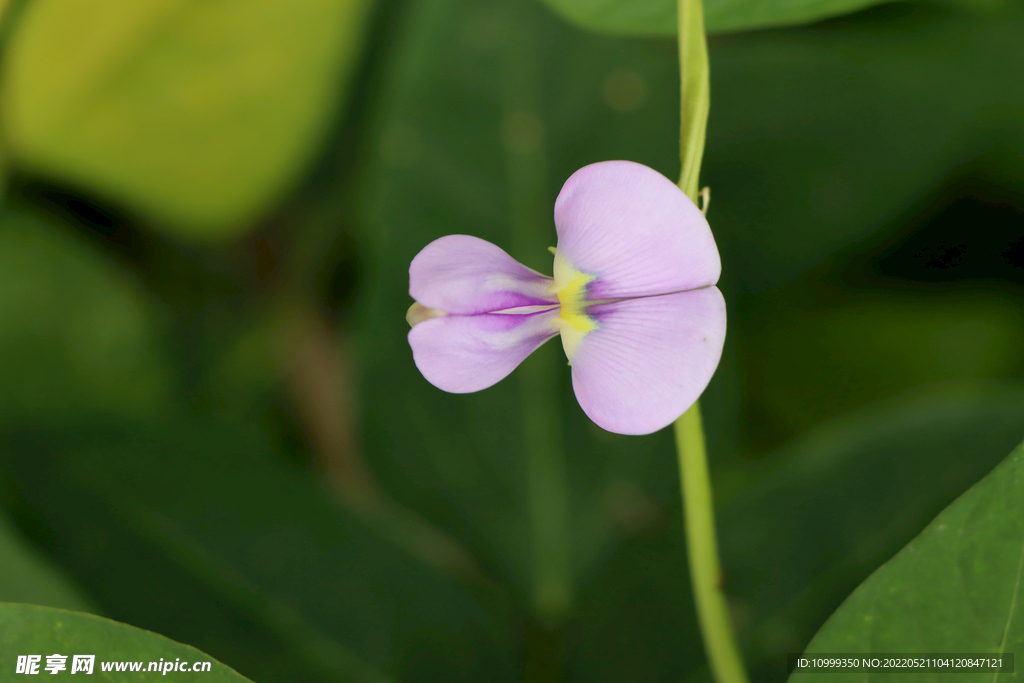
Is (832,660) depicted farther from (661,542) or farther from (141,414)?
(141,414)

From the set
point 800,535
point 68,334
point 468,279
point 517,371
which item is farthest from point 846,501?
point 68,334

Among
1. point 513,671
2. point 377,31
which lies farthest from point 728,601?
point 377,31

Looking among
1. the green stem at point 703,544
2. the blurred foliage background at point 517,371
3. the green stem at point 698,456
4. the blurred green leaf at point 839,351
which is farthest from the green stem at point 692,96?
the blurred green leaf at point 839,351

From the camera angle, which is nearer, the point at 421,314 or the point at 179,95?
the point at 421,314

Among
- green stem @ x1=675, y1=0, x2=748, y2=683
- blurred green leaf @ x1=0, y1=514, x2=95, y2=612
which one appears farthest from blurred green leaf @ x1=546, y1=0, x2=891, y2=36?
blurred green leaf @ x1=0, y1=514, x2=95, y2=612

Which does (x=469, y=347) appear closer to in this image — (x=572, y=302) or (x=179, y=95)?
(x=572, y=302)

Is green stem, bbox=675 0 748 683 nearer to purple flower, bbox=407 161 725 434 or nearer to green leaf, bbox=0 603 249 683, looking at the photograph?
purple flower, bbox=407 161 725 434
